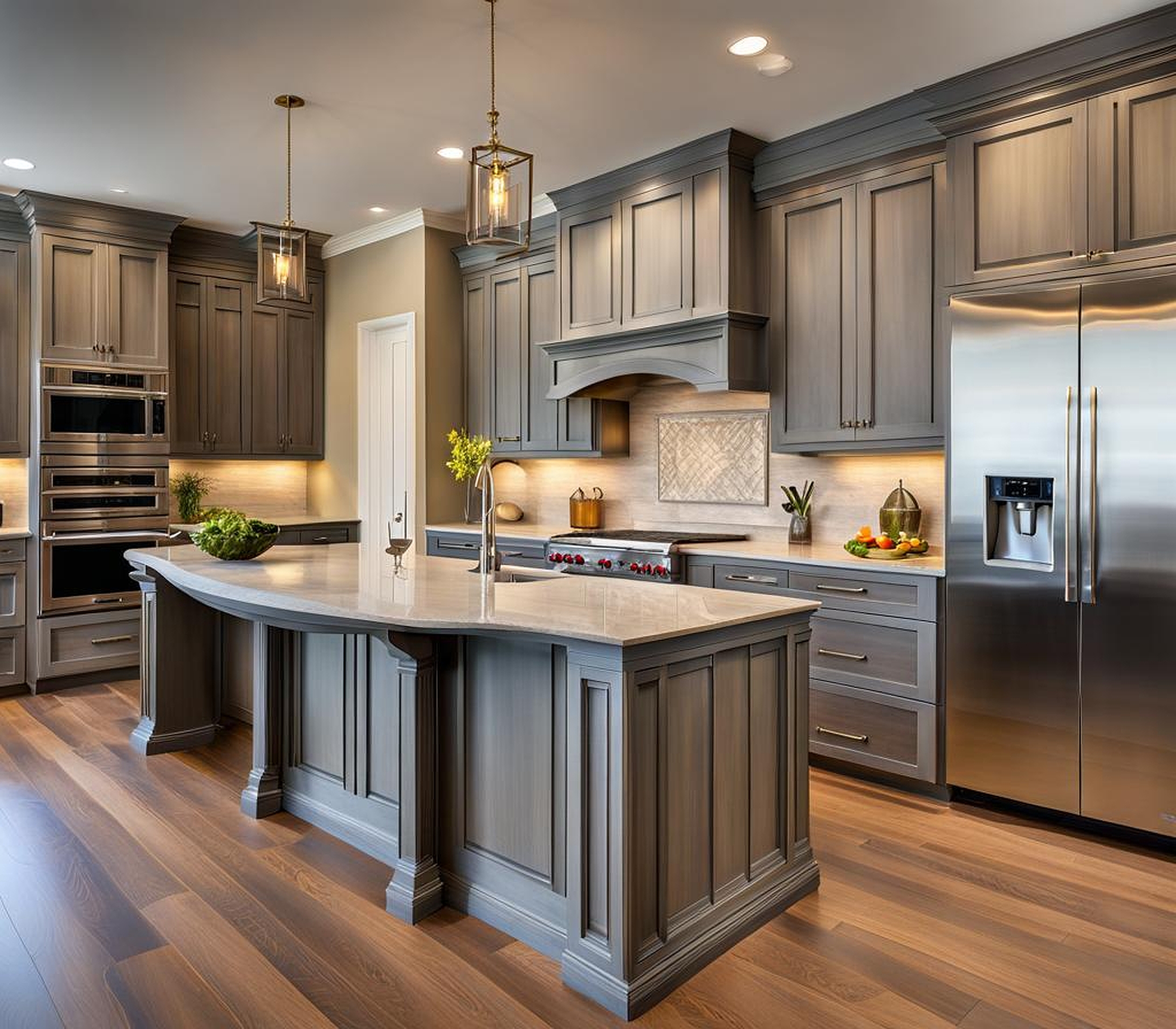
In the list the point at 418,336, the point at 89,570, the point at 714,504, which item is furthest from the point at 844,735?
the point at 89,570

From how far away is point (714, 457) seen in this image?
16.5ft

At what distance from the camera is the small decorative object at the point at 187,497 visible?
6.28 metres

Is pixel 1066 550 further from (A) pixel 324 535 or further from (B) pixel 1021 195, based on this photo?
(A) pixel 324 535

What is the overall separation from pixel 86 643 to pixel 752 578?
4100 millimetres

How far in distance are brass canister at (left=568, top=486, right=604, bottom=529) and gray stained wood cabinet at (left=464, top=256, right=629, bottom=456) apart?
361 millimetres

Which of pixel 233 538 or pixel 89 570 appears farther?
pixel 89 570

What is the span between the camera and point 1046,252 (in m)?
3.30

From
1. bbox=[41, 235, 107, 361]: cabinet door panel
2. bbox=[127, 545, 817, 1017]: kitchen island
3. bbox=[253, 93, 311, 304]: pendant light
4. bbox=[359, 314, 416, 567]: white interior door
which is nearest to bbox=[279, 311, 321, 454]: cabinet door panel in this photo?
bbox=[359, 314, 416, 567]: white interior door

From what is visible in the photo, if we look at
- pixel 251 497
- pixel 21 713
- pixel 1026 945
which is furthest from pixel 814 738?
pixel 251 497

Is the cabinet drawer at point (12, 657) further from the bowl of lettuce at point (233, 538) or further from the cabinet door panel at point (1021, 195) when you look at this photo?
the cabinet door panel at point (1021, 195)

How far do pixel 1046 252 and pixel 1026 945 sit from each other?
2352 millimetres

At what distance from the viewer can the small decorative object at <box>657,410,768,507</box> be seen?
4.82 metres

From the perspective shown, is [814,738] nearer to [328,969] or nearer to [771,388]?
[771,388]

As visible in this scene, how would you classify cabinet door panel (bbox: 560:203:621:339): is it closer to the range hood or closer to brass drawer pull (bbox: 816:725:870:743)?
the range hood
